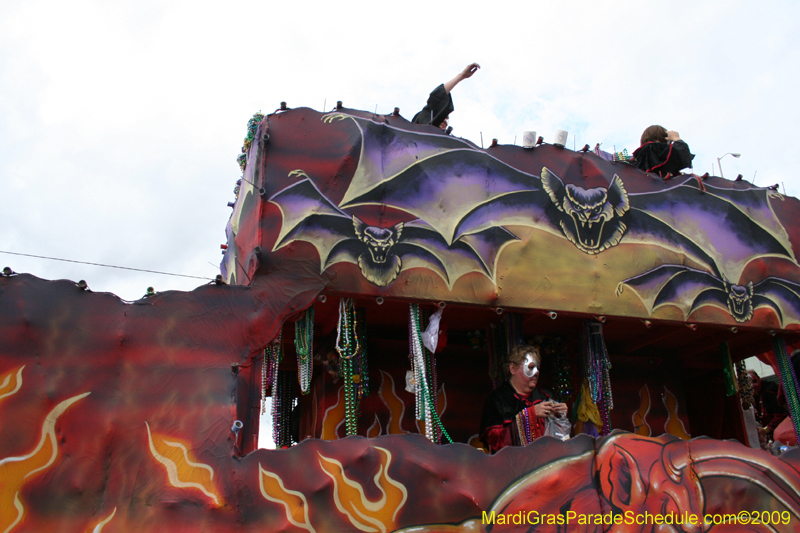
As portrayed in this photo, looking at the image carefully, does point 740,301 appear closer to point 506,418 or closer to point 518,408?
point 518,408

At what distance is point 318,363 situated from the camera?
290 inches

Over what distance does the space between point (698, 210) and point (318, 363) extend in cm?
433

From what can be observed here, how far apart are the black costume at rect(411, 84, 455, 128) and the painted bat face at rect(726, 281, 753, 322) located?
341cm

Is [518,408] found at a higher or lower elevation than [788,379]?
lower

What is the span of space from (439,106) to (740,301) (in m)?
3.68

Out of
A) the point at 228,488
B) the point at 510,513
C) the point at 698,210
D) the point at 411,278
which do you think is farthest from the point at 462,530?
the point at 698,210

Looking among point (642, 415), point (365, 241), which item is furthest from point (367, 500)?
point (642, 415)

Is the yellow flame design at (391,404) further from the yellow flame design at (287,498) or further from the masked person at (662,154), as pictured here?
the masked person at (662,154)

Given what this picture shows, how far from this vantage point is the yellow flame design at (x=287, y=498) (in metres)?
4.93

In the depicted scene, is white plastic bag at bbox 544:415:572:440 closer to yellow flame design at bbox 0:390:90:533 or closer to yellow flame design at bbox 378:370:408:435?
yellow flame design at bbox 378:370:408:435

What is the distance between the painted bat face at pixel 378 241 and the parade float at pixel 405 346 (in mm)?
21

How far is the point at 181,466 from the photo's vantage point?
4973 millimetres

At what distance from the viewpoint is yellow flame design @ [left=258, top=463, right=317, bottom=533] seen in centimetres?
493

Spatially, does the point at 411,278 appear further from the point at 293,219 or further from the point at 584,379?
the point at 584,379
